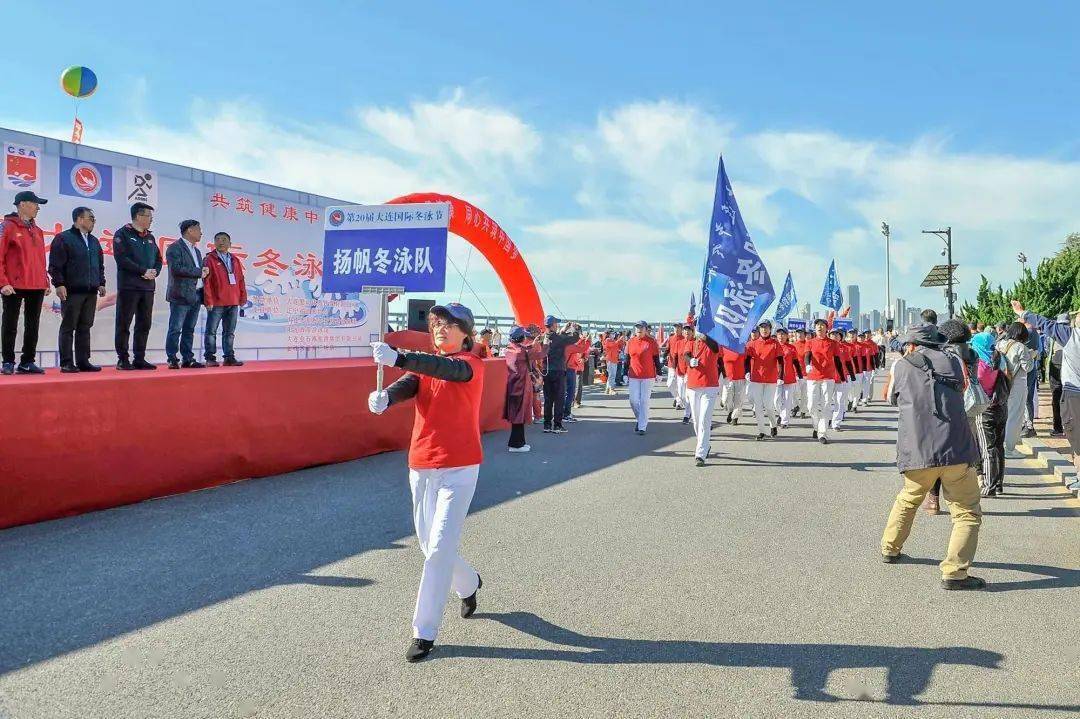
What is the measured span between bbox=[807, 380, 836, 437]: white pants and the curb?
2906 millimetres

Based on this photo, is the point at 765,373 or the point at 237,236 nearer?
the point at 237,236

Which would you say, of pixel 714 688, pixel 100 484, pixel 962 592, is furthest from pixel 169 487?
pixel 962 592

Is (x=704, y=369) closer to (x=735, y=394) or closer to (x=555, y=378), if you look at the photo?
(x=555, y=378)

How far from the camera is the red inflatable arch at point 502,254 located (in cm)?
1602

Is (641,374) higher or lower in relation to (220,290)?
lower

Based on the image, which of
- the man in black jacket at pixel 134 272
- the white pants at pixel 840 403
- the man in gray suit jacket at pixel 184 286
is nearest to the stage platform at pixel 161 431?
the man in black jacket at pixel 134 272

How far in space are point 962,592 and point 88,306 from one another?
28.0ft

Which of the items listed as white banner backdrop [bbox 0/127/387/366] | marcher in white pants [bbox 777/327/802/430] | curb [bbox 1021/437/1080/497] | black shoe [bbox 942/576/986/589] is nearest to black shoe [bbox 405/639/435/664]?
black shoe [bbox 942/576/986/589]

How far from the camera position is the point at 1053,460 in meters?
9.87

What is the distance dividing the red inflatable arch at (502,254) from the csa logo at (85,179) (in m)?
6.17

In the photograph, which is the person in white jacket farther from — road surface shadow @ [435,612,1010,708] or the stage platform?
the stage platform

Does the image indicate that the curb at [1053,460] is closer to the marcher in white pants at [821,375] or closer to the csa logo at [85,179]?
the marcher in white pants at [821,375]

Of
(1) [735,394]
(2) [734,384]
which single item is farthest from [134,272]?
(1) [735,394]

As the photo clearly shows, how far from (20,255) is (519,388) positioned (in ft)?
20.8
